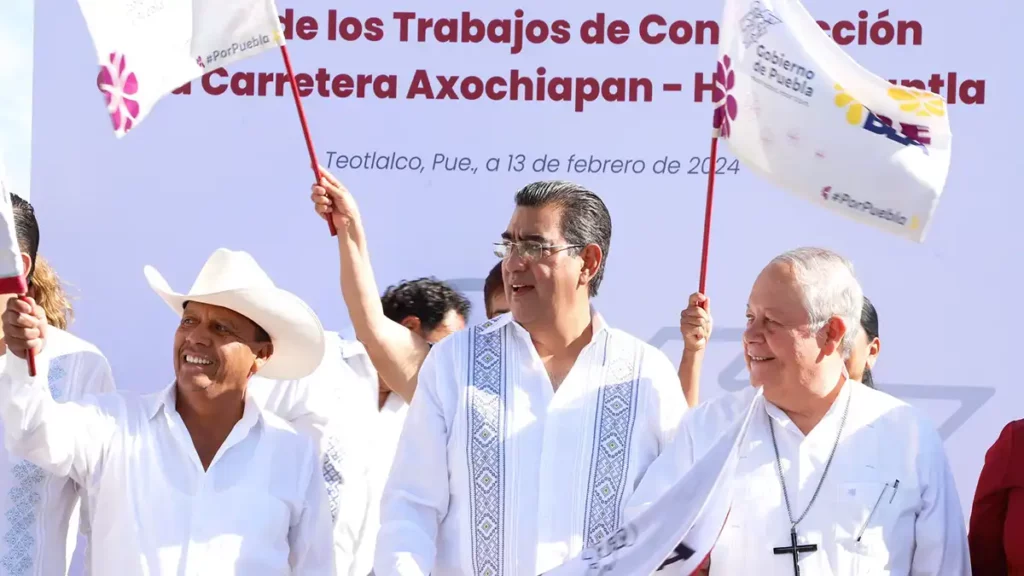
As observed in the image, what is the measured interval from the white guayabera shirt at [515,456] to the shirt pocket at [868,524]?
0.49 metres

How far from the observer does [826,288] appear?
354 cm

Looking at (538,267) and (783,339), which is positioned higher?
(538,267)

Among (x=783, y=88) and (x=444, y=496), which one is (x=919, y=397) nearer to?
(x=783, y=88)

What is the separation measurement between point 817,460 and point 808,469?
35 millimetres

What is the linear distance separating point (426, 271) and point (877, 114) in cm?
172

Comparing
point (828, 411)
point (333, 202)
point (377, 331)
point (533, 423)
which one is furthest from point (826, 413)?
point (333, 202)

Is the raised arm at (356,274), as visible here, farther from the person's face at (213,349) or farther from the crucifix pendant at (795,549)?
the crucifix pendant at (795,549)

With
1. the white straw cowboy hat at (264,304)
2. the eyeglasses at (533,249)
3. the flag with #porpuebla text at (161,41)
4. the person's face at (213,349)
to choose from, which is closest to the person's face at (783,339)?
the eyeglasses at (533,249)

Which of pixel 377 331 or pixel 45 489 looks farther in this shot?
pixel 377 331

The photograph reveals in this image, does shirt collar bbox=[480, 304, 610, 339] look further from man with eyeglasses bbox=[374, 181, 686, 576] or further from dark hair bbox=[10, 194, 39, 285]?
dark hair bbox=[10, 194, 39, 285]

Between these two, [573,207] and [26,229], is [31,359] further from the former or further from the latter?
[573,207]

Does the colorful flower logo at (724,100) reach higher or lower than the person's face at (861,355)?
higher

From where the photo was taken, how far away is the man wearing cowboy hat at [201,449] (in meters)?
3.57

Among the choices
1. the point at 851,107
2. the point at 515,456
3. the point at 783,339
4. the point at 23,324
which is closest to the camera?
the point at 23,324
